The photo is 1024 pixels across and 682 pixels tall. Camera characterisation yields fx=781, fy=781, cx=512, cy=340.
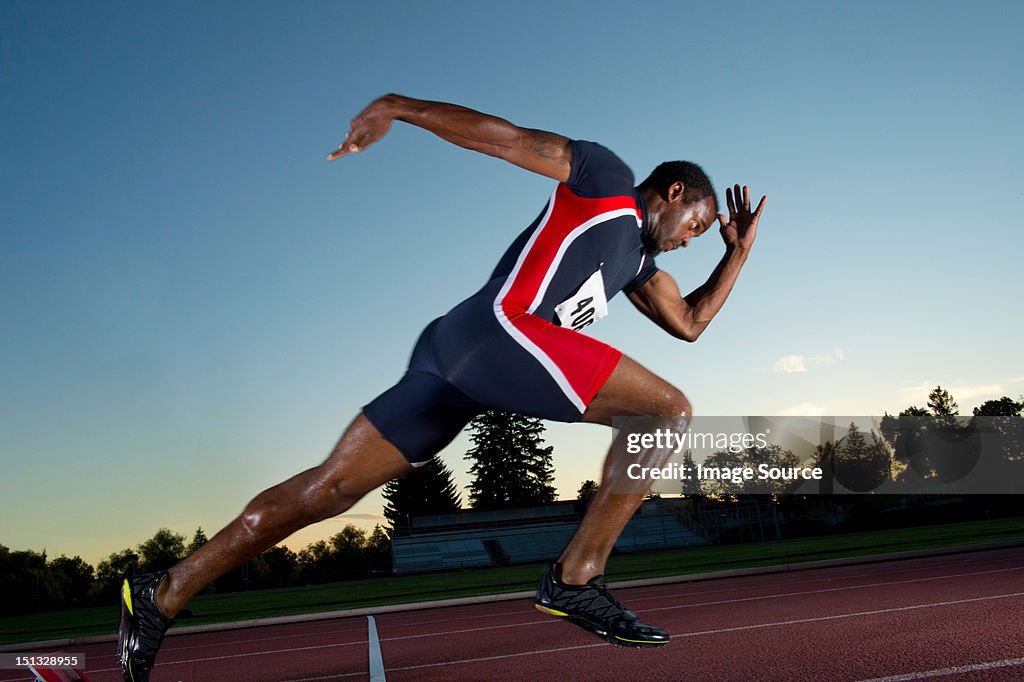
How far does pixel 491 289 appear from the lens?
9.64ft

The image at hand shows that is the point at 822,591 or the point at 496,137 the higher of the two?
the point at 496,137

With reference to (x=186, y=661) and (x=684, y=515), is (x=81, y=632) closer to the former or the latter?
(x=186, y=661)

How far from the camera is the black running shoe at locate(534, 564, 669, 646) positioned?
2.85 m

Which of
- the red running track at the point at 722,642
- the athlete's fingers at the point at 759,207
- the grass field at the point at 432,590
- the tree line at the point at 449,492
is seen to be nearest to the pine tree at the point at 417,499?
the tree line at the point at 449,492

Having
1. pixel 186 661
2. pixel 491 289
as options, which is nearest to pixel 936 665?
pixel 491 289

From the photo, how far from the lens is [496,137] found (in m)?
2.81

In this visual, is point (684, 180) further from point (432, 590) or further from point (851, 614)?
point (432, 590)

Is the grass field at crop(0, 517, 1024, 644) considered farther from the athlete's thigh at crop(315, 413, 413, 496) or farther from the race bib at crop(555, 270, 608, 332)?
the race bib at crop(555, 270, 608, 332)

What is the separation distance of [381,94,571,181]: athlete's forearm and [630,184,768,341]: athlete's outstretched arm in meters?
0.98

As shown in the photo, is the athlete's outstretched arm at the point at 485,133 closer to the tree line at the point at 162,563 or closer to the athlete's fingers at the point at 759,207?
the athlete's fingers at the point at 759,207

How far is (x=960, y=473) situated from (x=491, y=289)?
3306 inches

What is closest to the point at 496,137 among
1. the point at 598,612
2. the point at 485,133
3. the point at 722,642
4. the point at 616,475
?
the point at 485,133

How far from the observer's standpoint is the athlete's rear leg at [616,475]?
2.84m

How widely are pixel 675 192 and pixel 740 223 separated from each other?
1.00 metres
